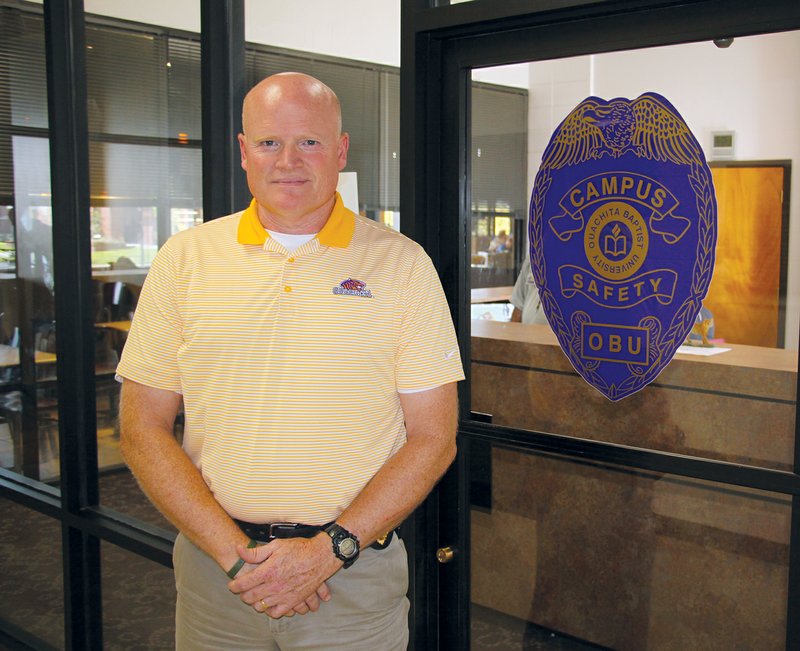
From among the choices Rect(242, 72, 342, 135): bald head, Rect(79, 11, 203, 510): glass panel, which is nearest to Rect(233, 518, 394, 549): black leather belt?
Rect(242, 72, 342, 135): bald head

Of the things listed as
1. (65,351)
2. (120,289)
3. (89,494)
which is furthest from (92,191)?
(89,494)

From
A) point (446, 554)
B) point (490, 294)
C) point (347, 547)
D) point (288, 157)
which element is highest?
point (288, 157)

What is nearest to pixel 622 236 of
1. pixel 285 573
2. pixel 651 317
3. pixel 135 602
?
pixel 651 317

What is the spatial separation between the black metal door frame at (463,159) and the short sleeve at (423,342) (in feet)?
1.36

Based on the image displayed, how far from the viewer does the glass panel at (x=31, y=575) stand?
3.75 metres

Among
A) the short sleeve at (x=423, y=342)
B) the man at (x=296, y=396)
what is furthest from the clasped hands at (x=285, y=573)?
the short sleeve at (x=423, y=342)

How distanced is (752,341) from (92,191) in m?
2.50

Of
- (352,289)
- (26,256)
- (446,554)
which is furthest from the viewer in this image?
(26,256)

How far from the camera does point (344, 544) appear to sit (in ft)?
5.85

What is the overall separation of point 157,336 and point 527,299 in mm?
878

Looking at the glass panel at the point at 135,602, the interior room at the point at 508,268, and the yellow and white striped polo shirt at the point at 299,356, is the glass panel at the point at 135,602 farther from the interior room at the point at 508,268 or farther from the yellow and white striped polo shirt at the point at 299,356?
the yellow and white striped polo shirt at the point at 299,356

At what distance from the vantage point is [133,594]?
3416 millimetres

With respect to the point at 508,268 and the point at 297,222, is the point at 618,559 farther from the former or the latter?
the point at 297,222

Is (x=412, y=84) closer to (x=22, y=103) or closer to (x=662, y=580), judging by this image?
(x=662, y=580)
